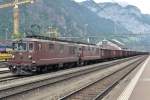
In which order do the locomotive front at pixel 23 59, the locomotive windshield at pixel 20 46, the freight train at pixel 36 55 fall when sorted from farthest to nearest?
the locomotive windshield at pixel 20 46 → the freight train at pixel 36 55 → the locomotive front at pixel 23 59

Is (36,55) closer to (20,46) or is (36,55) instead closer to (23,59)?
(23,59)

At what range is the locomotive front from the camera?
3528 centimetres

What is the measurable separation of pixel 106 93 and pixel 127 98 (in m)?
3.16

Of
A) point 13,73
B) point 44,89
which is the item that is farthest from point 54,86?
point 13,73

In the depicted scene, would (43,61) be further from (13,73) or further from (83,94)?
(83,94)

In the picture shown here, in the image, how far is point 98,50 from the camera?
234ft

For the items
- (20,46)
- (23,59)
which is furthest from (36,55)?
(20,46)

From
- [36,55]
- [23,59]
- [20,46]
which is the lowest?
[23,59]

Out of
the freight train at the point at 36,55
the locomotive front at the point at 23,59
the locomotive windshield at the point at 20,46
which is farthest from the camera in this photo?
the locomotive windshield at the point at 20,46

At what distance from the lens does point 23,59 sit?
35594 millimetres

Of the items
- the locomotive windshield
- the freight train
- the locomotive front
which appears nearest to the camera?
the locomotive front

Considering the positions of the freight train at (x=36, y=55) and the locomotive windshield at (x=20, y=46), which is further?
the locomotive windshield at (x=20, y=46)

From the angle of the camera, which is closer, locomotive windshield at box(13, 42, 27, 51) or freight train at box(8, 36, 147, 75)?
freight train at box(8, 36, 147, 75)

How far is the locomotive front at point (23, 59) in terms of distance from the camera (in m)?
35.3
